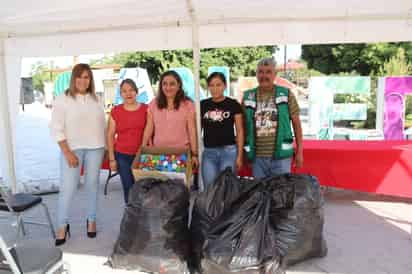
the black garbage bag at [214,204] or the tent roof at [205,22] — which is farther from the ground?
the tent roof at [205,22]

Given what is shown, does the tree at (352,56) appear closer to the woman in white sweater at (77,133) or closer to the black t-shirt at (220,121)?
the black t-shirt at (220,121)

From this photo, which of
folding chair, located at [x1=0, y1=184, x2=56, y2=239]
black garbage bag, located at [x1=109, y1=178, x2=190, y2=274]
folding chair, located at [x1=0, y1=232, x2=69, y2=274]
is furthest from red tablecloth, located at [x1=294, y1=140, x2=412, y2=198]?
folding chair, located at [x1=0, y1=232, x2=69, y2=274]

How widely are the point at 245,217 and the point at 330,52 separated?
22.3 meters

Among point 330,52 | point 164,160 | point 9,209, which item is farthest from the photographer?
point 330,52

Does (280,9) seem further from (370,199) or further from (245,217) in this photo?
(370,199)

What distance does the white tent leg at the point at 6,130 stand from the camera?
402cm

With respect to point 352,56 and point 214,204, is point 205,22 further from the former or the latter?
point 352,56

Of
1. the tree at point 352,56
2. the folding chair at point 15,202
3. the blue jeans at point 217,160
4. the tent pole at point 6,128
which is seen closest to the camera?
the folding chair at point 15,202

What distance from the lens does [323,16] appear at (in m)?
3.47

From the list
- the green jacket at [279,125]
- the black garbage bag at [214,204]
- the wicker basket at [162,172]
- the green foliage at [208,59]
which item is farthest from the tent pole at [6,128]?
the green foliage at [208,59]

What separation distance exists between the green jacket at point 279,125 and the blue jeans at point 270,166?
43 millimetres

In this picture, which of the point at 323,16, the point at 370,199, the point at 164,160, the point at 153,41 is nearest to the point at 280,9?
the point at 323,16

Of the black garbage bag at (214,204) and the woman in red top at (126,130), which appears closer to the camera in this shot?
the black garbage bag at (214,204)

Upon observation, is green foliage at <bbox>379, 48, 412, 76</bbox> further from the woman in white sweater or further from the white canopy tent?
the woman in white sweater
